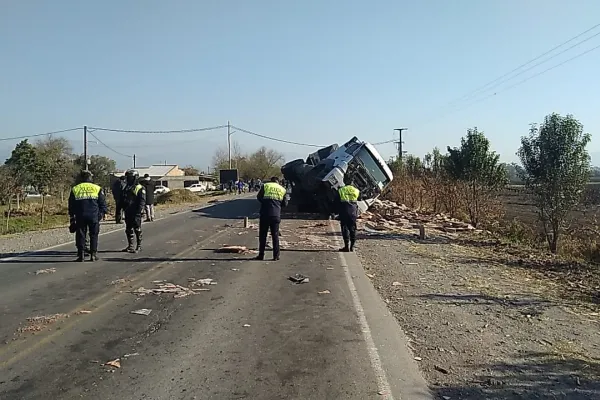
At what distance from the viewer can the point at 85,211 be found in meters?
12.1

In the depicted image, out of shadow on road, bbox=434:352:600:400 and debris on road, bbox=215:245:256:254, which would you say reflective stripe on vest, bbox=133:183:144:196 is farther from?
shadow on road, bbox=434:352:600:400

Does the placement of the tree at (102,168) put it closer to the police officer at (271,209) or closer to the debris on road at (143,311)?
the police officer at (271,209)

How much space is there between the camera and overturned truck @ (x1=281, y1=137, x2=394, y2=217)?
24.0 metres

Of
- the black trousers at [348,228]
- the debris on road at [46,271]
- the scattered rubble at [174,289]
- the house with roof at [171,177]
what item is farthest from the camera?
the house with roof at [171,177]

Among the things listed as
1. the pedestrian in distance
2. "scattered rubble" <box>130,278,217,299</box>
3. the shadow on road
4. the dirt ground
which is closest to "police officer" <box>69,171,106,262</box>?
"scattered rubble" <box>130,278,217,299</box>

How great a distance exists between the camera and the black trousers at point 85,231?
473 inches

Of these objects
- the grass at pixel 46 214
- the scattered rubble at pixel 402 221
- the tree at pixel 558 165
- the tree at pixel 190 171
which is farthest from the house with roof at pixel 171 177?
the tree at pixel 558 165

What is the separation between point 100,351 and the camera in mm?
6172

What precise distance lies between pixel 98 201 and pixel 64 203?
30220mm

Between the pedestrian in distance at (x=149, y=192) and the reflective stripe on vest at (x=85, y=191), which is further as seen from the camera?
the pedestrian in distance at (x=149, y=192)

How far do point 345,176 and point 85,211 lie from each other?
13.8 metres

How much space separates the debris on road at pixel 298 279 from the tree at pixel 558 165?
10.5 meters

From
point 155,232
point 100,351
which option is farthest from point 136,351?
point 155,232

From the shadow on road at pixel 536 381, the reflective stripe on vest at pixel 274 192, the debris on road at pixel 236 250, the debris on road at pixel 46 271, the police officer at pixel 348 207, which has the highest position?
the reflective stripe on vest at pixel 274 192
